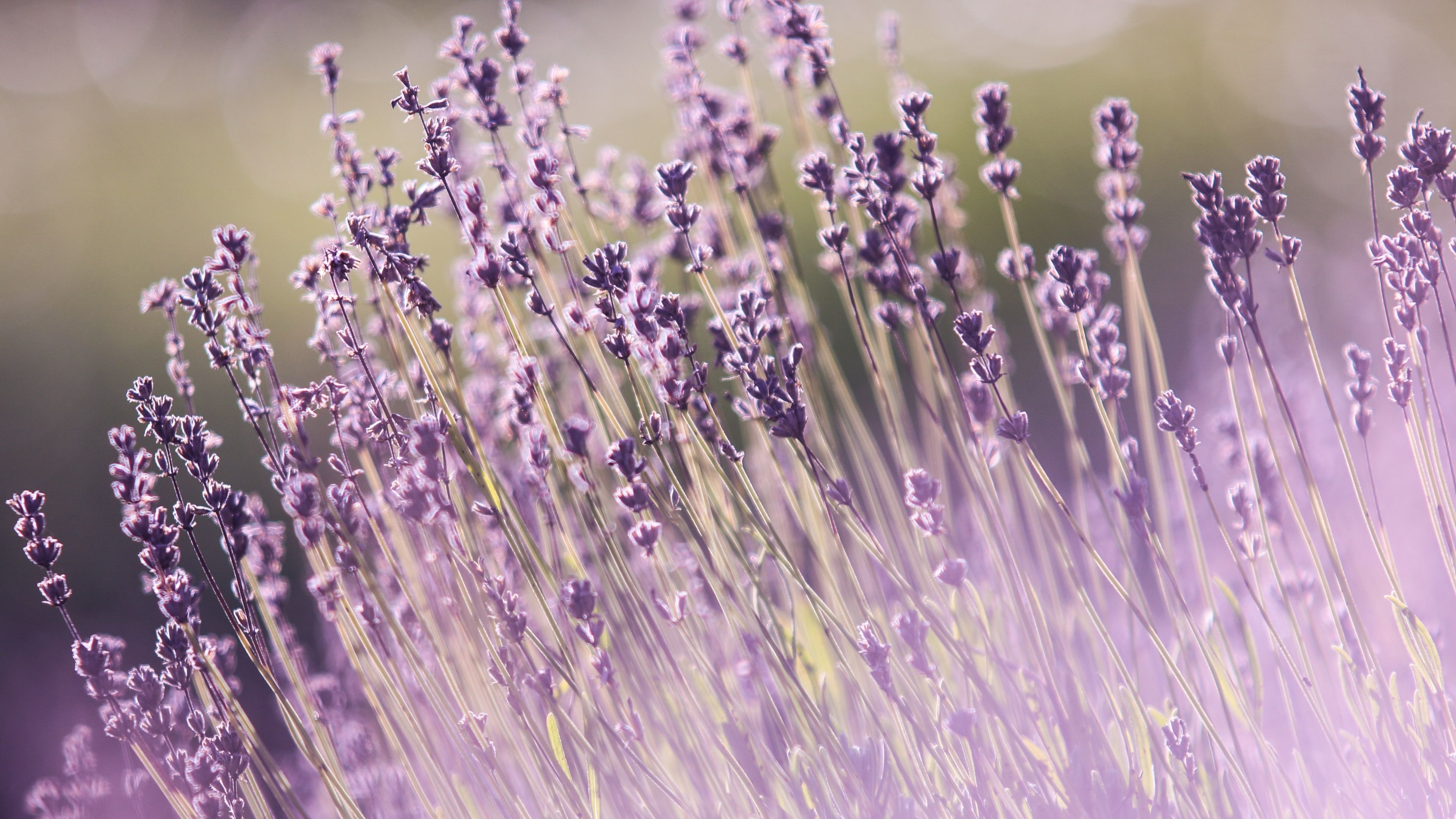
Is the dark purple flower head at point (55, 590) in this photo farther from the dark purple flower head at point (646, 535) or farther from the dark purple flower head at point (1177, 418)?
the dark purple flower head at point (1177, 418)

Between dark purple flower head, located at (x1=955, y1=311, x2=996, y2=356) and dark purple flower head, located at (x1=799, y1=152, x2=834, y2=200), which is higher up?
dark purple flower head, located at (x1=799, y1=152, x2=834, y2=200)

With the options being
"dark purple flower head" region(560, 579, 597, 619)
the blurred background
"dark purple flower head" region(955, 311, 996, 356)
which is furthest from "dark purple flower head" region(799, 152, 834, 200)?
the blurred background

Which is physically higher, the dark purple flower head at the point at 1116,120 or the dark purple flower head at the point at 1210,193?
the dark purple flower head at the point at 1116,120

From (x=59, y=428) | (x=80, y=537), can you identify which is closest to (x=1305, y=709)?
(x=80, y=537)

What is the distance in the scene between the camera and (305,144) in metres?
5.59

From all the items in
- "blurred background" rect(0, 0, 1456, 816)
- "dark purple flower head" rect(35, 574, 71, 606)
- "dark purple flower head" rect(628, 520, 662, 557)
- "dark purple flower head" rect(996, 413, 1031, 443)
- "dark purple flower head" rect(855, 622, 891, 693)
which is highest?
"blurred background" rect(0, 0, 1456, 816)

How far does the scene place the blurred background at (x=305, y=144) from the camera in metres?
3.29

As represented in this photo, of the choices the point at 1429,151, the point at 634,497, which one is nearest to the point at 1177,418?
the point at 1429,151

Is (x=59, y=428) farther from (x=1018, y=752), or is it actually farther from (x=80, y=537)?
(x=1018, y=752)

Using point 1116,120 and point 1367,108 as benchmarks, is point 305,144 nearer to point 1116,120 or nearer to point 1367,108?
point 1116,120

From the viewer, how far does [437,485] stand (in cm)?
119

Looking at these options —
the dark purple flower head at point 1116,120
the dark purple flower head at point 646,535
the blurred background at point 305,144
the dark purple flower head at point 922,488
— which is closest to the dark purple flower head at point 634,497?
the dark purple flower head at point 646,535

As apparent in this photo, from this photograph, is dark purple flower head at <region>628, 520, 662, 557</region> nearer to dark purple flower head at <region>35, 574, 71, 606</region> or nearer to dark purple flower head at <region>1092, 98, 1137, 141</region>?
dark purple flower head at <region>35, 574, 71, 606</region>

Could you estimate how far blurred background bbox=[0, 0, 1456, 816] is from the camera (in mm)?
3287
